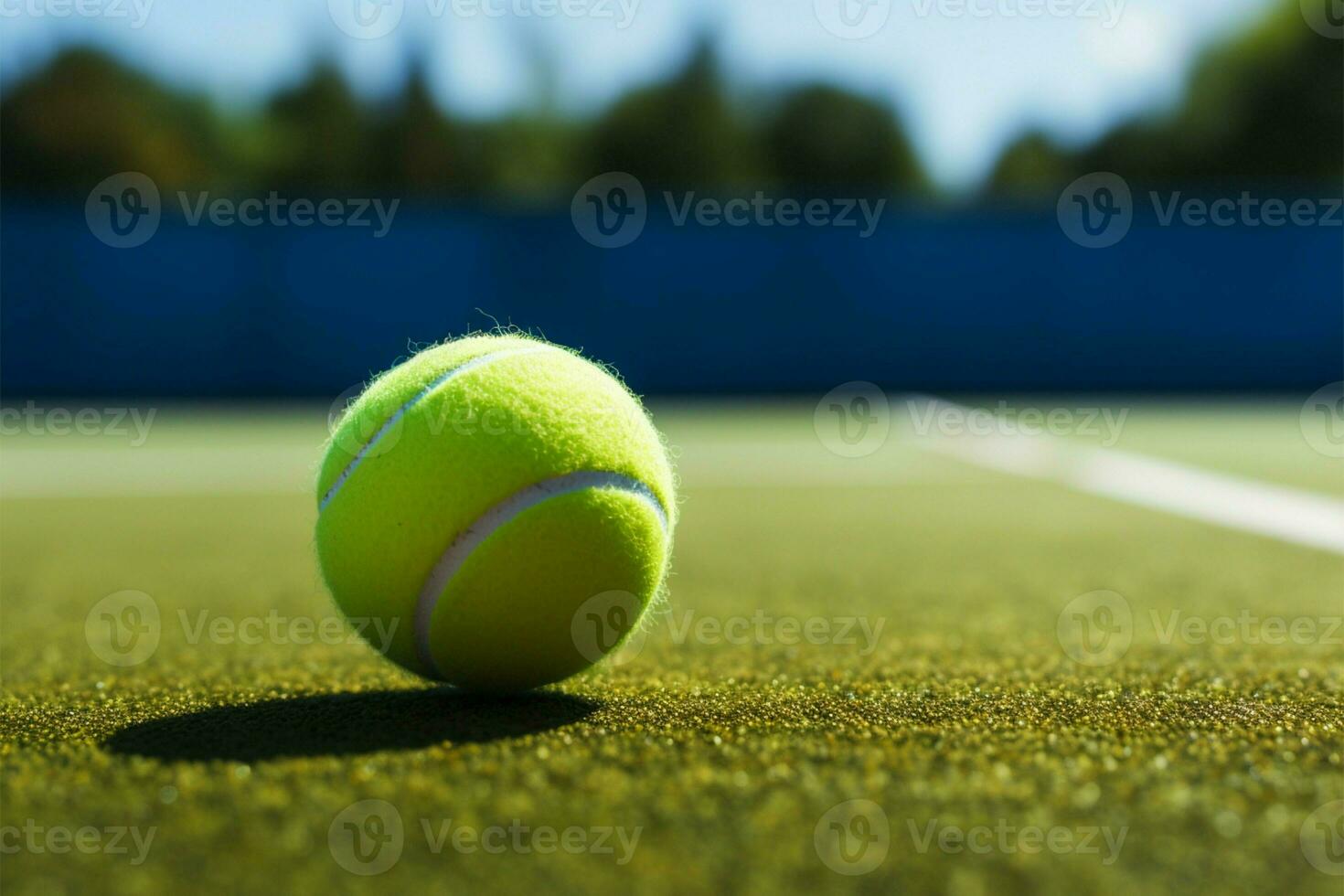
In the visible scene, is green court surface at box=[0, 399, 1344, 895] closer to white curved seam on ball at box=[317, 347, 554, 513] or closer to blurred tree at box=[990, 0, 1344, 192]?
white curved seam on ball at box=[317, 347, 554, 513]

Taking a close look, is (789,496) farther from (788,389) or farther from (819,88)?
(819,88)

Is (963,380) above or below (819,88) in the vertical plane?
below

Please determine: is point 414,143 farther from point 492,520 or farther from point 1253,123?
point 492,520

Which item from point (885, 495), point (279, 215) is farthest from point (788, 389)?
point (885, 495)

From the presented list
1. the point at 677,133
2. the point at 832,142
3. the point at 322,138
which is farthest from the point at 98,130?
the point at 832,142

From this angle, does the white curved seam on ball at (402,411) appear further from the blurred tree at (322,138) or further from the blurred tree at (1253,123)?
the blurred tree at (1253,123)

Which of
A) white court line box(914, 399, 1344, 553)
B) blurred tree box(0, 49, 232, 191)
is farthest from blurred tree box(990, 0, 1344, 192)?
white court line box(914, 399, 1344, 553)
